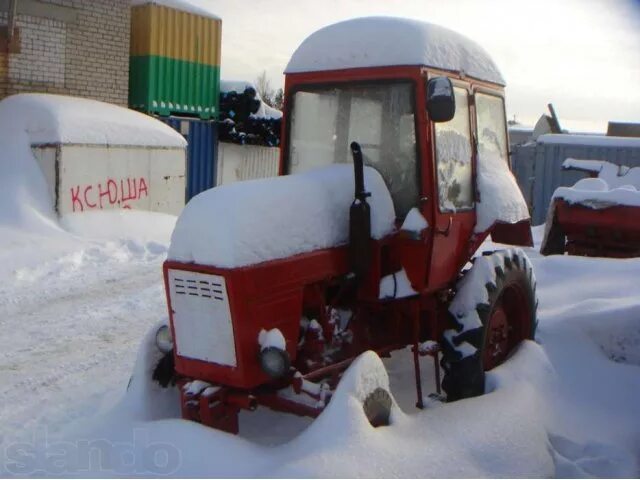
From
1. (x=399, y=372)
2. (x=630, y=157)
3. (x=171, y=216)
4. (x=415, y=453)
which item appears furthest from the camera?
(x=630, y=157)

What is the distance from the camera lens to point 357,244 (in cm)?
414

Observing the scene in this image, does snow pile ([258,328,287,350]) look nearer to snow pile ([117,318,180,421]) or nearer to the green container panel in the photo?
snow pile ([117,318,180,421])

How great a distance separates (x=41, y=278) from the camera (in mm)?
8477

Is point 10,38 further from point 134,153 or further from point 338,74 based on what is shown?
point 338,74

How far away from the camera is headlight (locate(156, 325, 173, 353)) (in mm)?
4169

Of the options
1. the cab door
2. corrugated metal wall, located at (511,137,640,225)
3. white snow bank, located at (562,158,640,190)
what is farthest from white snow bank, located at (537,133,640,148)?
the cab door

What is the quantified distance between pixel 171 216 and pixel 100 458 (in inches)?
350

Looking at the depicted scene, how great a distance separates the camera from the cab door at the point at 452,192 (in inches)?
176

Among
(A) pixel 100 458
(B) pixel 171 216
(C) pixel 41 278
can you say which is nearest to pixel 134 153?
(B) pixel 171 216

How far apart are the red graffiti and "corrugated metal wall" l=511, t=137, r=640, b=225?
7674 mm

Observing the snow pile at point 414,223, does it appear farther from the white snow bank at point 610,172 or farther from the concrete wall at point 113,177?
the white snow bank at point 610,172

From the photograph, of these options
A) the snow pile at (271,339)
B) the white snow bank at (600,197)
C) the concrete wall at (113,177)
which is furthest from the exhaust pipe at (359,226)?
the concrete wall at (113,177)

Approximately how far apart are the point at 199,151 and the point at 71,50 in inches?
137

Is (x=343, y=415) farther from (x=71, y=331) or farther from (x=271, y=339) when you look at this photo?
(x=71, y=331)
